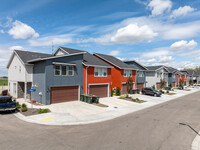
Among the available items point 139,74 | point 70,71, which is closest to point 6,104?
point 70,71

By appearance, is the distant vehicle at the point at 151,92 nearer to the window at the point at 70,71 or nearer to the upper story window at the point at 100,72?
the upper story window at the point at 100,72

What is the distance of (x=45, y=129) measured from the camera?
9805mm

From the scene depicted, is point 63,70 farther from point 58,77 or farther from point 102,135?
point 102,135

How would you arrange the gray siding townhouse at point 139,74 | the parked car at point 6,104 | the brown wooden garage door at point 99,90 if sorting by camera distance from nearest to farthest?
1. the parked car at point 6,104
2. the brown wooden garage door at point 99,90
3. the gray siding townhouse at point 139,74

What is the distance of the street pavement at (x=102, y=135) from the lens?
7.46m

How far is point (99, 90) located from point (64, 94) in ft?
23.3

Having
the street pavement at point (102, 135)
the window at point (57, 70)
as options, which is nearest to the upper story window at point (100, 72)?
the window at point (57, 70)

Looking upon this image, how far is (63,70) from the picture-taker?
18938mm

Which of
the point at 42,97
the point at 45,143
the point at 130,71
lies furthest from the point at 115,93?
the point at 45,143

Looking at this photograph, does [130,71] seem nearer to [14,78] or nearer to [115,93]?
[115,93]

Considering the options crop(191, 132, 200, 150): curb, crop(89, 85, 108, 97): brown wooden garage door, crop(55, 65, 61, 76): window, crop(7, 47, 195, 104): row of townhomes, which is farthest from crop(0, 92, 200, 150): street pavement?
crop(89, 85, 108, 97): brown wooden garage door

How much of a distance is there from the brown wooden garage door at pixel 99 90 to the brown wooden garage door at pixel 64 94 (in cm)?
305

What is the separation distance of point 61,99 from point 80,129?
9.63 meters

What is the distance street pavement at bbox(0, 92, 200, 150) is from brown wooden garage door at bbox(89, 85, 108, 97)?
453 inches
